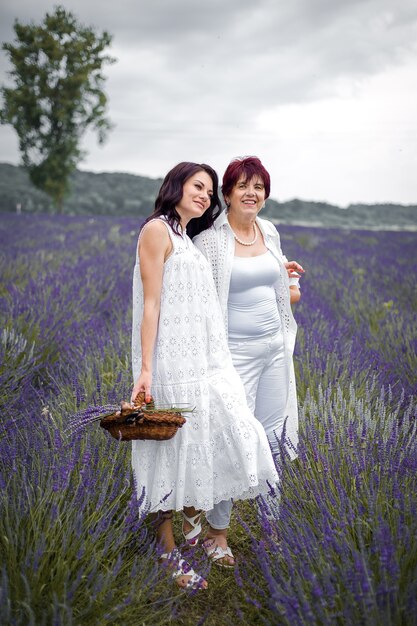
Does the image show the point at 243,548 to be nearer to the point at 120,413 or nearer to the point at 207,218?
the point at 120,413

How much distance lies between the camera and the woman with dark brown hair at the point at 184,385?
1.84 metres

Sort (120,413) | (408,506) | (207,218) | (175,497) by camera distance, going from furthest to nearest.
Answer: (207,218), (175,497), (120,413), (408,506)

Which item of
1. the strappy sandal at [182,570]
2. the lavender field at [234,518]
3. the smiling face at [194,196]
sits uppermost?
the smiling face at [194,196]

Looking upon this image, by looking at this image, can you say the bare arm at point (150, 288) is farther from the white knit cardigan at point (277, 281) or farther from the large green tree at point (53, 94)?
the large green tree at point (53, 94)

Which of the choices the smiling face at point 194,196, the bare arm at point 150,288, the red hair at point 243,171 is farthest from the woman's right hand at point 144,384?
the red hair at point 243,171

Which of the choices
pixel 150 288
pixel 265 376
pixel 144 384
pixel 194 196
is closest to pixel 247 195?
pixel 194 196

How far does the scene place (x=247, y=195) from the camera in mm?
2172

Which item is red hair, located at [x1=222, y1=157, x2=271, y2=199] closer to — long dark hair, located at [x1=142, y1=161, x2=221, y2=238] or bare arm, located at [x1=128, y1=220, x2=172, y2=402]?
long dark hair, located at [x1=142, y1=161, x2=221, y2=238]

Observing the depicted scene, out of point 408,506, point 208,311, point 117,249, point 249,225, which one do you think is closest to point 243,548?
point 408,506

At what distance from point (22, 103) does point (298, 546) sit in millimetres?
31295

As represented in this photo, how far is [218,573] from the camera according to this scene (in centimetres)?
207

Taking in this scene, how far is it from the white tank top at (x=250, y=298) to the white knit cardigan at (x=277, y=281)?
0.05 meters

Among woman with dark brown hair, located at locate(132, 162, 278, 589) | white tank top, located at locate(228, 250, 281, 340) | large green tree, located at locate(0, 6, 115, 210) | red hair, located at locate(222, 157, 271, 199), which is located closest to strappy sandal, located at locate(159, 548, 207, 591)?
woman with dark brown hair, located at locate(132, 162, 278, 589)

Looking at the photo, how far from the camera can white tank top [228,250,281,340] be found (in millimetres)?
2188
